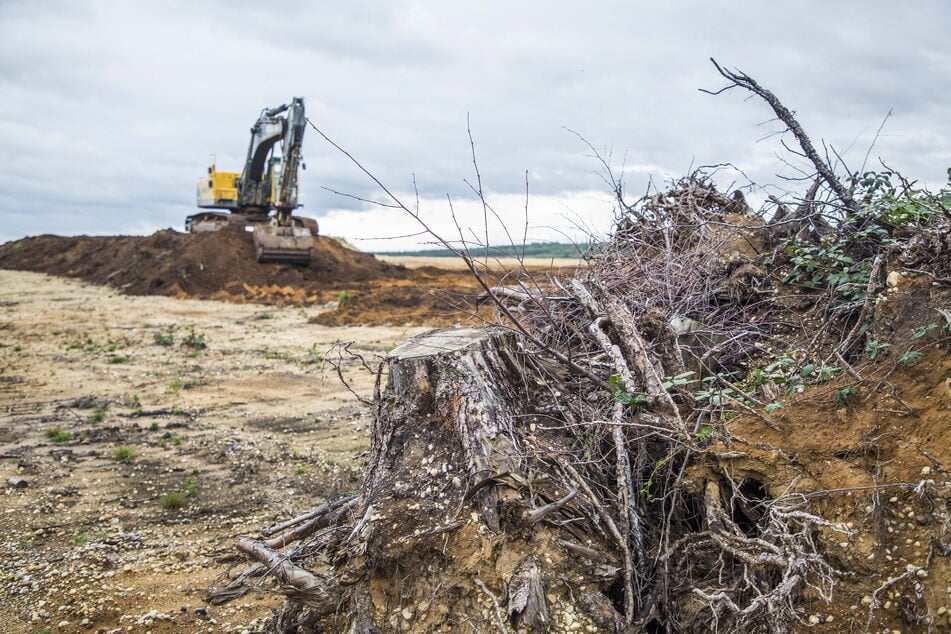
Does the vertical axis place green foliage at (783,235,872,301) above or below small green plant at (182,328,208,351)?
above

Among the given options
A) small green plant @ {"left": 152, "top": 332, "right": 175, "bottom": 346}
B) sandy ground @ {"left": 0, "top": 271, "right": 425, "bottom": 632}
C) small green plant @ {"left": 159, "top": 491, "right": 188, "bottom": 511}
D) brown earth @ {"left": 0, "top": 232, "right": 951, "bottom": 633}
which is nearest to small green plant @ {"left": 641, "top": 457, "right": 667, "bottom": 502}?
brown earth @ {"left": 0, "top": 232, "right": 951, "bottom": 633}

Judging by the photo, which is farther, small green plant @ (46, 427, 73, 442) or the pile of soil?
the pile of soil

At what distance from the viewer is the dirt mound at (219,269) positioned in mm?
18845

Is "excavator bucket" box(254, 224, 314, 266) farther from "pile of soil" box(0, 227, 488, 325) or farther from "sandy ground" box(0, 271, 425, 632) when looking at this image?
"sandy ground" box(0, 271, 425, 632)

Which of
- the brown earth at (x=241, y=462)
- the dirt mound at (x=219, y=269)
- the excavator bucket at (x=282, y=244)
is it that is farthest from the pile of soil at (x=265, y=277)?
the brown earth at (x=241, y=462)

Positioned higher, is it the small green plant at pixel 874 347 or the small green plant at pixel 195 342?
the small green plant at pixel 874 347

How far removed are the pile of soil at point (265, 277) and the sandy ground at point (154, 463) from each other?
448cm

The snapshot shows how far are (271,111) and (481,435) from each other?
20332 millimetres

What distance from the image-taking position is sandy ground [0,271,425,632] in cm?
351

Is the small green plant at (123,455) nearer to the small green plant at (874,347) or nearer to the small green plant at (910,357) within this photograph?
the small green plant at (874,347)

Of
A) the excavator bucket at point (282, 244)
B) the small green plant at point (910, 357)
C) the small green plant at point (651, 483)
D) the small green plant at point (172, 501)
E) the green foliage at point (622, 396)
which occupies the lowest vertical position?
the small green plant at point (172, 501)

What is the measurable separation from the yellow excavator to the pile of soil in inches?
23.7

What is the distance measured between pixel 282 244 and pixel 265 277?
118cm

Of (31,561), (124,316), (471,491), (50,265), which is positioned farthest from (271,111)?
(471,491)
